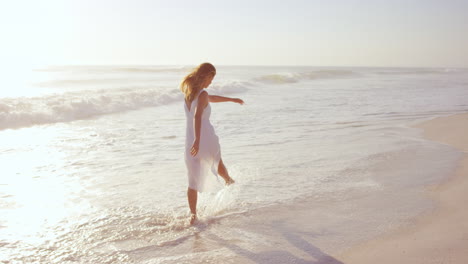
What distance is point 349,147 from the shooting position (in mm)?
7680

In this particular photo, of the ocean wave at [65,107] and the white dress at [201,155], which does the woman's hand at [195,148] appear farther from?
the ocean wave at [65,107]

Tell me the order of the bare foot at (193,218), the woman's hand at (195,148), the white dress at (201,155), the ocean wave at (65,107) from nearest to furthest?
1. the bare foot at (193,218)
2. the woman's hand at (195,148)
3. the white dress at (201,155)
4. the ocean wave at (65,107)

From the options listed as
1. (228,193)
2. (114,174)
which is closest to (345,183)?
(228,193)

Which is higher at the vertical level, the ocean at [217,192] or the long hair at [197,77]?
the long hair at [197,77]

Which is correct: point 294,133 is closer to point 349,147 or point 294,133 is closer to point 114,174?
point 349,147

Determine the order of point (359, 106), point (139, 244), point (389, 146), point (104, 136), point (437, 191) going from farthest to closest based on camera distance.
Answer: point (359, 106) < point (104, 136) < point (389, 146) < point (437, 191) < point (139, 244)

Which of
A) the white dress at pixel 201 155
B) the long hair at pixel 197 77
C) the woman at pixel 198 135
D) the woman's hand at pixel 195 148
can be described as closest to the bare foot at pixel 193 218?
the woman at pixel 198 135

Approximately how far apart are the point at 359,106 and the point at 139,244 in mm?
12424

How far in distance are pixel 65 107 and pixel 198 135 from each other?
396 inches

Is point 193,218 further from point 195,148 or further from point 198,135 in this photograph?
point 198,135

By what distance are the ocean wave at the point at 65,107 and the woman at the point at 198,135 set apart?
28.1ft

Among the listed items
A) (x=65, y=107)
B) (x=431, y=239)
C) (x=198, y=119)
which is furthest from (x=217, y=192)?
(x=65, y=107)

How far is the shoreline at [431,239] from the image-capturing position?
10.5 ft

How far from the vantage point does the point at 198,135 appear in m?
4.34
